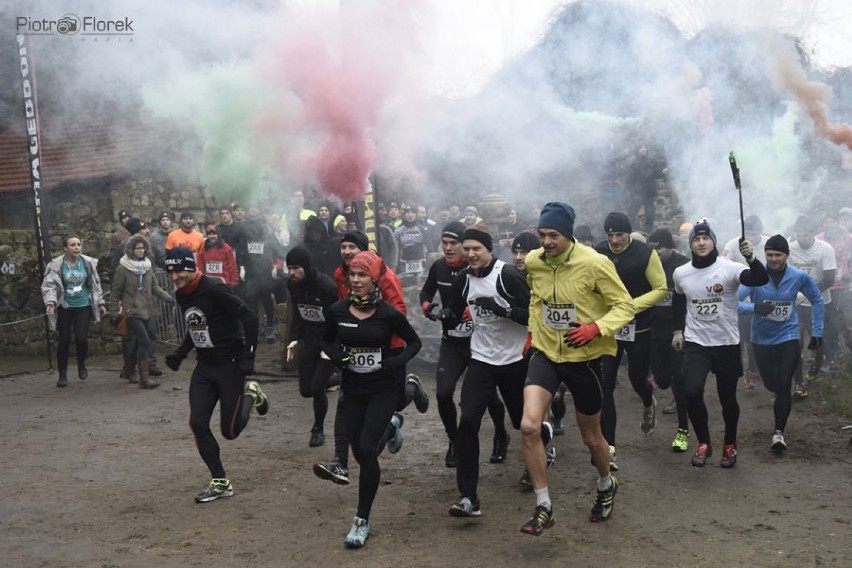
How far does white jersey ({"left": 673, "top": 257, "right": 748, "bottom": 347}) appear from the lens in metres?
7.21

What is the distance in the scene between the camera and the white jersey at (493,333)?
20.6ft

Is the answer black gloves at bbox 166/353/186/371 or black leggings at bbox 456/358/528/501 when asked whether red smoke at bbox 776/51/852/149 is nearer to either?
black leggings at bbox 456/358/528/501

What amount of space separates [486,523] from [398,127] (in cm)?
689

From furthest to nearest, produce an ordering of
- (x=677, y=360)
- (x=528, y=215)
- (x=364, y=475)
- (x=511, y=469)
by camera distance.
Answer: (x=528, y=215), (x=677, y=360), (x=511, y=469), (x=364, y=475)

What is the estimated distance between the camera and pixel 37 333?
14.8 meters

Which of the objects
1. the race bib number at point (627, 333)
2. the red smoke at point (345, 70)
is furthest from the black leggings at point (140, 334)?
the race bib number at point (627, 333)

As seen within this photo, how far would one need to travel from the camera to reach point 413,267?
558 inches

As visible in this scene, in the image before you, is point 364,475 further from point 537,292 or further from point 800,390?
point 800,390

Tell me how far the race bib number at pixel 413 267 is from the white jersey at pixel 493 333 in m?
7.71

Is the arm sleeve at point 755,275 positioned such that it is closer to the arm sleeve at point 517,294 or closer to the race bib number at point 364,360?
the arm sleeve at point 517,294

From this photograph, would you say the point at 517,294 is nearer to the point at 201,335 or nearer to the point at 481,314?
the point at 481,314

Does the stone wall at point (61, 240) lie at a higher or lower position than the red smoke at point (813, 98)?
lower

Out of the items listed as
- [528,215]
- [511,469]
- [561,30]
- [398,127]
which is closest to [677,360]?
[511,469]

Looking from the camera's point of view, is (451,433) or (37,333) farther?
(37,333)
